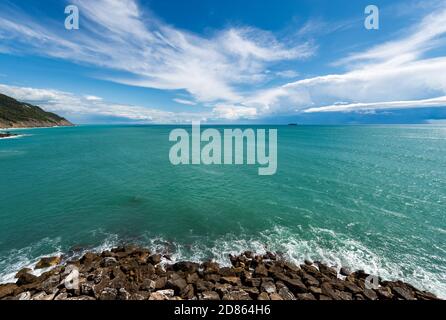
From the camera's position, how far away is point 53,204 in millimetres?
22312

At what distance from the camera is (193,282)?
11.8 m

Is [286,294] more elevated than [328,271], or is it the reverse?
[286,294]

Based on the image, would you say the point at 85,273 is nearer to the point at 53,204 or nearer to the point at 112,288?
the point at 112,288

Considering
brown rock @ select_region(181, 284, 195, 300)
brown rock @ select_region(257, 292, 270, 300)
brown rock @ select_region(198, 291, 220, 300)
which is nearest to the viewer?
brown rock @ select_region(257, 292, 270, 300)

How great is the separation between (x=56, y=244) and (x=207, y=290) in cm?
1340

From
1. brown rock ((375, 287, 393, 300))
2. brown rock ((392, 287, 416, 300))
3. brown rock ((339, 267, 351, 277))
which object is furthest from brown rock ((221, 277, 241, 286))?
brown rock ((392, 287, 416, 300))

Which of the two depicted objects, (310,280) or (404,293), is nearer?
(404,293)

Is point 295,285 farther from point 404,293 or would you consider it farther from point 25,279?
point 25,279

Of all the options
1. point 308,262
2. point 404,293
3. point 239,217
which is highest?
point 239,217

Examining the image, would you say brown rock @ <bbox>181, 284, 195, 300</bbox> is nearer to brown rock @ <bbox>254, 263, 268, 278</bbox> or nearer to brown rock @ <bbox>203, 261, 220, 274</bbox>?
brown rock @ <bbox>203, 261, 220, 274</bbox>

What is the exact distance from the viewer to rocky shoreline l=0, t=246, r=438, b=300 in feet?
35.1

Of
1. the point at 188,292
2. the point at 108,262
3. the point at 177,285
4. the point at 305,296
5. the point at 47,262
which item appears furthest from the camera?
the point at 47,262

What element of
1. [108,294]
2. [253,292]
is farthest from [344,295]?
[108,294]
